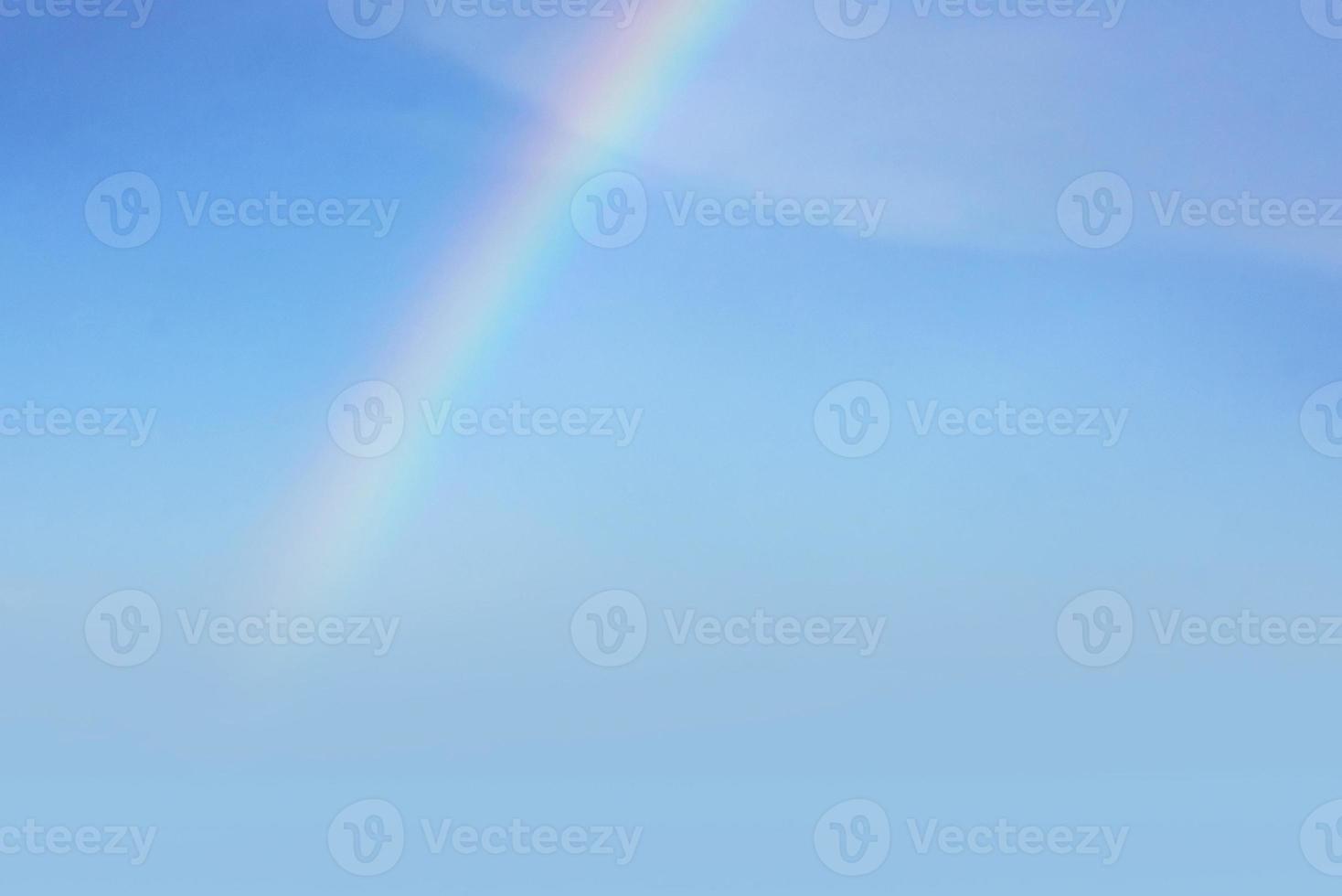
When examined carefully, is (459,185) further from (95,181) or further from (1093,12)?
(1093,12)
